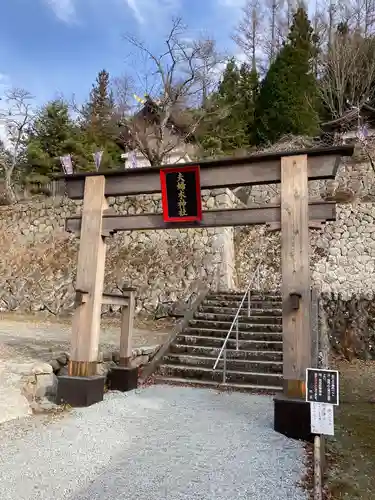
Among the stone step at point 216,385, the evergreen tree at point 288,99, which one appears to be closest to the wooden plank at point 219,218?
the stone step at point 216,385

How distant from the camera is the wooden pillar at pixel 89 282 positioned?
556cm

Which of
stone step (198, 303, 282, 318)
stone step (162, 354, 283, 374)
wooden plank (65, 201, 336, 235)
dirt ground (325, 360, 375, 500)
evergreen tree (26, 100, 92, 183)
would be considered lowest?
dirt ground (325, 360, 375, 500)

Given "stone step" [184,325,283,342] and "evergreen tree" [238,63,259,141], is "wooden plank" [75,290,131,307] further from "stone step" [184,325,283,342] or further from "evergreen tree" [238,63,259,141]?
"evergreen tree" [238,63,259,141]

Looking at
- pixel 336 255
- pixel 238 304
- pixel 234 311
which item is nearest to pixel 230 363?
pixel 234 311

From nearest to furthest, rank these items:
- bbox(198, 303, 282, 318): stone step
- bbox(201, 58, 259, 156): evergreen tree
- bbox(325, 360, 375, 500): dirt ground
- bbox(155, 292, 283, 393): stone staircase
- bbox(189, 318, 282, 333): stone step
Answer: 1. bbox(325, 360, 375, 500): dirt ground
2. bbox(155, 292, 283, 393): stone staircase
3. bbox(189, 318, 282, 333): stone step
4. bbox(198, 303, 282, 318): stone step
5. bbox(201, 58, 259, 156): evergreen tree

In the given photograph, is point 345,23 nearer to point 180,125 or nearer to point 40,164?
point 180,125

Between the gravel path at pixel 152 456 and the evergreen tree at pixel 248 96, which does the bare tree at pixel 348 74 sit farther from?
the gravel path at pixel 152 456

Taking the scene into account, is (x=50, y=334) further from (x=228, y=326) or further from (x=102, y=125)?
(x=102, y=125)

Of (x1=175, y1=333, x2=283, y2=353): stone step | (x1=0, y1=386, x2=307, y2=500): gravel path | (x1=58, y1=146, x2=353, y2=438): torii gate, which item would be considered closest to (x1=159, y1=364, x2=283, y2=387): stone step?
(x1=175, y1=333, x2=283, y2=353): stone step

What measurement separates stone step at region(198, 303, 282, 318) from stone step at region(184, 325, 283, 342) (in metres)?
0.84

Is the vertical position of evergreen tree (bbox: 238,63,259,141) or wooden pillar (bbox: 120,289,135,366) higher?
evergreen tree (bbox: 238,63,259,141)

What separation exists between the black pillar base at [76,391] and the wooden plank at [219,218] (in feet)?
6.80

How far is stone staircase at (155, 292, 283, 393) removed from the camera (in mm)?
7148

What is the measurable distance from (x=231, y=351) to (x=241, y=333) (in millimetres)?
937
